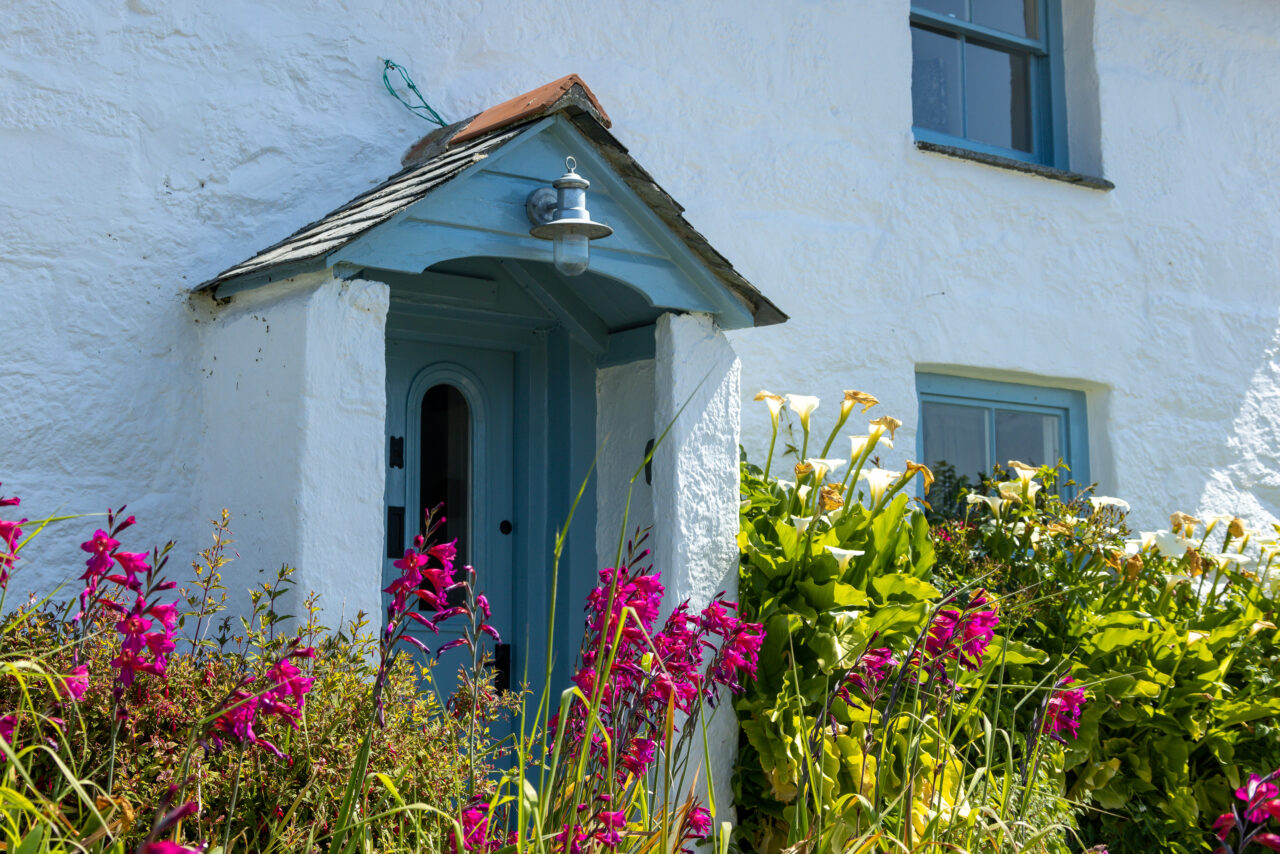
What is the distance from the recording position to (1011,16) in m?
6.59

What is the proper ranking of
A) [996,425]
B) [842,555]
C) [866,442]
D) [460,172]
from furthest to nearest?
1. [996,425]
2. [866,442]
3. [842,555]
4. [460,172]

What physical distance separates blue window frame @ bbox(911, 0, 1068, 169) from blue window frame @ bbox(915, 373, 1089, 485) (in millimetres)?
1196

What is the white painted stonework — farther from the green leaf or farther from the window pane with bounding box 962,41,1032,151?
the green leaf

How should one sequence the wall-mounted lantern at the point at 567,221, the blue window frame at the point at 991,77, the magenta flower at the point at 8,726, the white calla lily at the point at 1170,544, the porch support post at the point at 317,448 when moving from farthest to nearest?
1. the blue window frame at the point at 991,77
2. the white calla lily at the point at 1170,544
3. the wall-mounted lantern at the point at 567,221
4. the porch support post at the point at 317,448
5. the magenta flower at the point at 8,726

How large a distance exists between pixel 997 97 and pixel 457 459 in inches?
138

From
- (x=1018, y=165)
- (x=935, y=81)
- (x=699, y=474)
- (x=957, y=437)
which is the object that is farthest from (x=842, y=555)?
(x=935, y=81)

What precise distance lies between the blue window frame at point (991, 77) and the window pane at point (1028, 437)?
1317 mm

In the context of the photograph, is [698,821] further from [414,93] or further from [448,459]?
[414,93]

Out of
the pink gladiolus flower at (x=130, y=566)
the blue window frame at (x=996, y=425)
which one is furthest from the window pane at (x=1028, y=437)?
the pink gladiolus flower at (x=130, y=566)

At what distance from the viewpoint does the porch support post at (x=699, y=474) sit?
4062 mm

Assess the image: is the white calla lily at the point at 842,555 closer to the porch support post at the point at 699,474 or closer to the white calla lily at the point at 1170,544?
the porch support post at the point at 699,474

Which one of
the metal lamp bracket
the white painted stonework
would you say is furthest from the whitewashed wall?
the metal lamp bracket

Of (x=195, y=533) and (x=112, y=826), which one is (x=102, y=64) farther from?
(x=112, y=826)

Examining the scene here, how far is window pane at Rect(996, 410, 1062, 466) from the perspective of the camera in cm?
607
